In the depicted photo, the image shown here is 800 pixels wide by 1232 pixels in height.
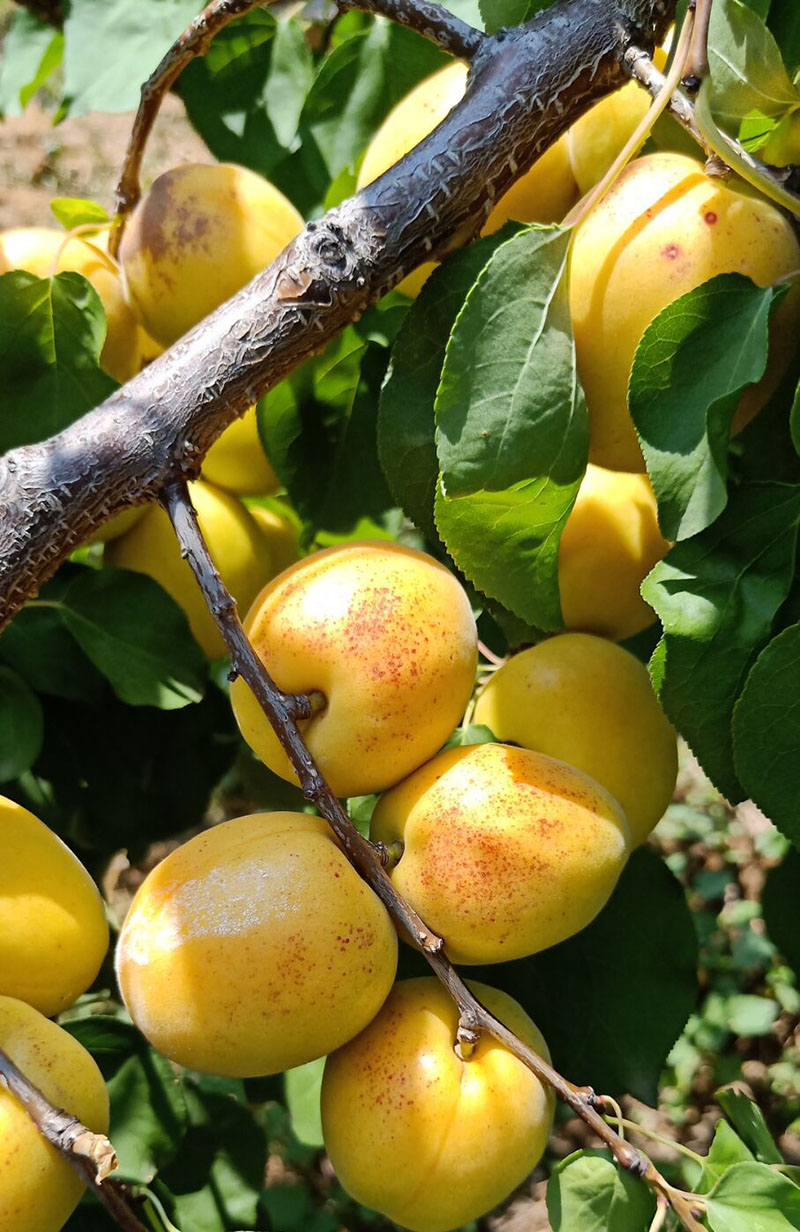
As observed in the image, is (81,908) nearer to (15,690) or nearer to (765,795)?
(15,690)

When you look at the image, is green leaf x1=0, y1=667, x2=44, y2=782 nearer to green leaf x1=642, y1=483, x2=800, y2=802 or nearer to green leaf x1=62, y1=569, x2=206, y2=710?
green leaf x1=62, y1=569, x2=206, y2=710

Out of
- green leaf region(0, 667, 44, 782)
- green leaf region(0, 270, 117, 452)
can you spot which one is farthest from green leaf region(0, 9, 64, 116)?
green leaf region(0, 667, 44, 782)

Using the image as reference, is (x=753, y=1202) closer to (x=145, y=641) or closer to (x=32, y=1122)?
(x=32, y=1122)

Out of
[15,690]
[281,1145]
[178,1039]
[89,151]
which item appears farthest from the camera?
[89,151]

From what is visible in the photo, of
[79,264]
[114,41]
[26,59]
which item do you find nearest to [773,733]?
[79,264]

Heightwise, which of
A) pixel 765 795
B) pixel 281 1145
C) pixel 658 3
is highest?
pixel 658 3

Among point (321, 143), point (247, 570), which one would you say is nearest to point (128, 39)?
point (321, 143)

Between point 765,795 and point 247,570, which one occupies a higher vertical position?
point 247,570
